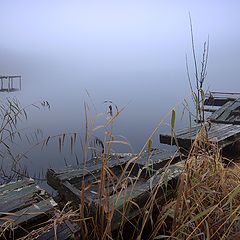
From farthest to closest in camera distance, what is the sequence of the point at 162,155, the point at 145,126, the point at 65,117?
1. the point at 65,117
2. the point at 145,126
3. the point at 162,155

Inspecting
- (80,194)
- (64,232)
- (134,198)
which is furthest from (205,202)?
(64,232)

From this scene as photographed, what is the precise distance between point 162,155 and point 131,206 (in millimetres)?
1038

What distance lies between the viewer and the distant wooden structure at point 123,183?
1.62 metres

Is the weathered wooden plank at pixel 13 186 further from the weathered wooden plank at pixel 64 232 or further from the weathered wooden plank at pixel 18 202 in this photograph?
the weathered wooden plank at pixel 64 232

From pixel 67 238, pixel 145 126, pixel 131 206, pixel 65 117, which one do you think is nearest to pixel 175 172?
pixel 131 206

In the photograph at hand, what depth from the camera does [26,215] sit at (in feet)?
4.46

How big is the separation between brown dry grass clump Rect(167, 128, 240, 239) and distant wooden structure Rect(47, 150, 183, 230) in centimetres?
15

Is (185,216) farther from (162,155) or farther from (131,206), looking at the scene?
(162,155)

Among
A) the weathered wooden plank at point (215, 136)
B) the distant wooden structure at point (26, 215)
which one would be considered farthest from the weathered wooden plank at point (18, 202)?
the weathered wooden plank at point (215, 136)

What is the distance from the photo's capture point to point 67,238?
51.6 inches

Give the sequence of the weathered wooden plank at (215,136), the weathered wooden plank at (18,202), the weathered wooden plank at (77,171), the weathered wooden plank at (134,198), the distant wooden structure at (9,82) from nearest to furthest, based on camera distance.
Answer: the weathered wooden plank at (18,202) < the weathered wooden plank at (134,198) < the weathered wooden plank at (77,171) < the weathered wooden plank at (215,136) < the distant wooden structure at (9,82)

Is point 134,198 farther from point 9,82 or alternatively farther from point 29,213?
point 9,82

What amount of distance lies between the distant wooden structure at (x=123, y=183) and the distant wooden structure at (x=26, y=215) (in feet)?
0.70

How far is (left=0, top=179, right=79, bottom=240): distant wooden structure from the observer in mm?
1305
